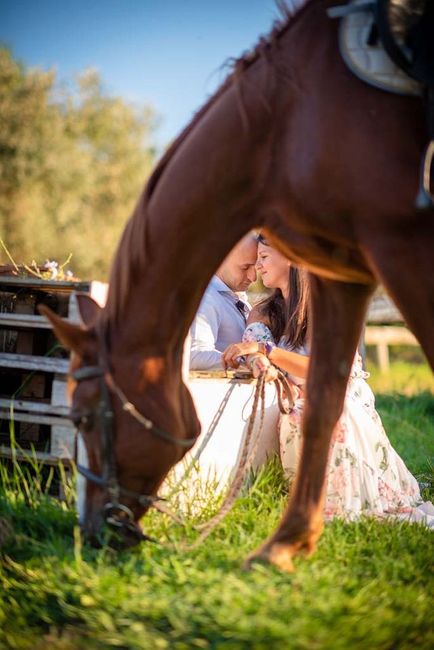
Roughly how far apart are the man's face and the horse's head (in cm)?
221

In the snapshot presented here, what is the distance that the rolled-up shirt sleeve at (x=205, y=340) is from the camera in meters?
4.21

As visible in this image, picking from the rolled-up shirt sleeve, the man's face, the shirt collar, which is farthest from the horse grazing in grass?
the man's face

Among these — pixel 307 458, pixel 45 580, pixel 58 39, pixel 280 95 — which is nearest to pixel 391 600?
pixel 307 458

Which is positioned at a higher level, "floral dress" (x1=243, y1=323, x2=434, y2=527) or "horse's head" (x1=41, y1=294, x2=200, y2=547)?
"horse's head" (x1=41, y1=294, x2=200, y2=547)

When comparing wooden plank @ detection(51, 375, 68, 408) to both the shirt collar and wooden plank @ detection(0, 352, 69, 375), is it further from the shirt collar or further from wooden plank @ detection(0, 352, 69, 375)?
the shirt collar

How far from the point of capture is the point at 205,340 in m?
4.35

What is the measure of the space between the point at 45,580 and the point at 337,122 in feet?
6.32

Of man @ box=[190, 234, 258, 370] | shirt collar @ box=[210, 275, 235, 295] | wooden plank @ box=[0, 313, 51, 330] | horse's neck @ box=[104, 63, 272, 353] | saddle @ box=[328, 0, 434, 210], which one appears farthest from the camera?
shirt collar @ box=[210, 275, 235, 295]

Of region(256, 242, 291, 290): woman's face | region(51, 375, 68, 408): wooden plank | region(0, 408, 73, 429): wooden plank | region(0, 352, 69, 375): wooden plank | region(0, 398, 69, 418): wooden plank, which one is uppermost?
region(256, 242, 291, 290): woman's face

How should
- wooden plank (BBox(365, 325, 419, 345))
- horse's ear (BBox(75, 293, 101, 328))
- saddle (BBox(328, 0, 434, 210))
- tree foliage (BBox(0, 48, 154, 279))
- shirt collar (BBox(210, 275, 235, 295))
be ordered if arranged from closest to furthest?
saddle (BBox(328, 0, 434, 210))
horse's ear (BBox(75, 293, 101, 328))
shirt collar (BBox(210, 275, 235, 295))
wooden plank (BBox(365, 325, 419, 345))
tree foliage (BBox(0, 48, 154, 279))

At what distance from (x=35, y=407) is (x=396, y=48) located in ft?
8.13

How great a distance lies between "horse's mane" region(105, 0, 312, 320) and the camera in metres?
2.55

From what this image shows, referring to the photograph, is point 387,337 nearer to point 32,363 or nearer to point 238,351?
point 238,351

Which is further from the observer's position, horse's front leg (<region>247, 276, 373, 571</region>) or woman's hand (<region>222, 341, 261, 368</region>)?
woman's hand (<region>222, 341, 261, 368</region>)
